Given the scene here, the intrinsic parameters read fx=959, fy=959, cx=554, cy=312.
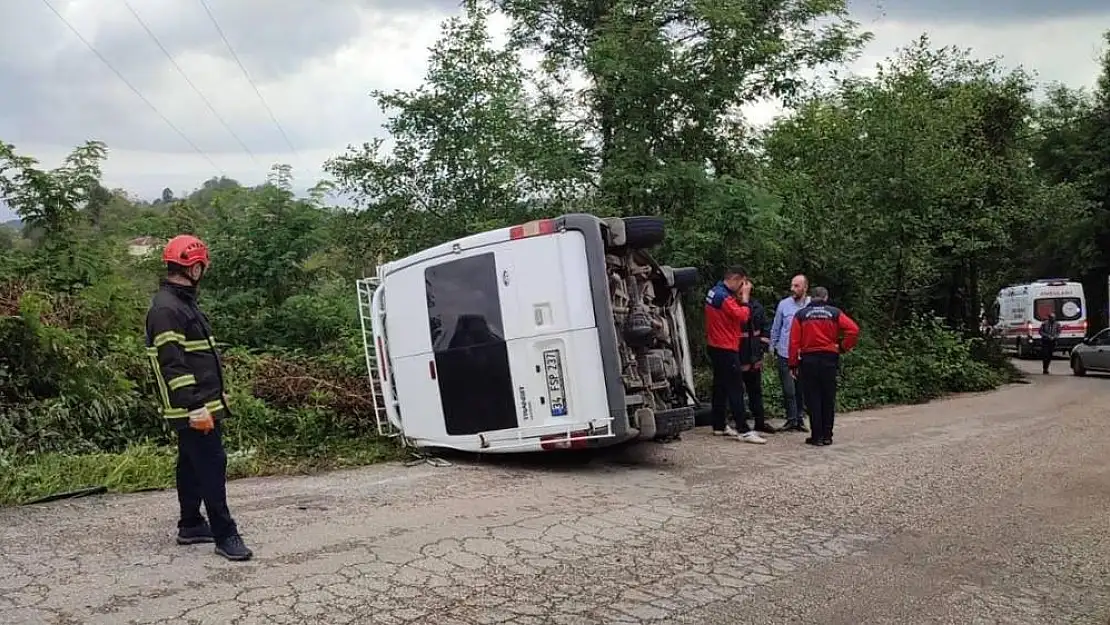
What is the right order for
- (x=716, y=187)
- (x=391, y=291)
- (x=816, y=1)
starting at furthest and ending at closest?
(x=816, y=1) < (x=716, y=187) < (x=391, y=291)

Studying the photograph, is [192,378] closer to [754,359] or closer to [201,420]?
[201,420]

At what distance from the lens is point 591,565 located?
18.0 feet

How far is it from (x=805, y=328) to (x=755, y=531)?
13.2 ft

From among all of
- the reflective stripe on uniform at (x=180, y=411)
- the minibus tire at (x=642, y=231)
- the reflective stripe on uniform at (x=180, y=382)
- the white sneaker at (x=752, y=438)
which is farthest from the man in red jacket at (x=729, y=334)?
the reflective stripe on uniform at (x=180, y=382)

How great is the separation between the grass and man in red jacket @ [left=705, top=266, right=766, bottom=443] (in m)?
3.45

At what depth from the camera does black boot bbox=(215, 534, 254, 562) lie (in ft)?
17.4

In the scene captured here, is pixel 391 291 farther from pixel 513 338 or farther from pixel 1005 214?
pixel 1005 214

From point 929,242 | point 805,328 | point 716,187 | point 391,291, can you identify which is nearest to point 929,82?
point 929,242

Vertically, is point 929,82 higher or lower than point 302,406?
higher

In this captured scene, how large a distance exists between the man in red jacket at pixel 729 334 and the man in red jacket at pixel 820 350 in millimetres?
587

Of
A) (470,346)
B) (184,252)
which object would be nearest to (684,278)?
(470,346)

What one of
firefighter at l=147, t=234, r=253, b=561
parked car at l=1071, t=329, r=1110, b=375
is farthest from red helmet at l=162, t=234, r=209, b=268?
parked car at l=1071, t=329, r=1110, b=375

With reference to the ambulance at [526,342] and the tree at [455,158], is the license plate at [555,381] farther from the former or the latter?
the tree at [455,158]

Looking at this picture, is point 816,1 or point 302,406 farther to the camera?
point 816,1
